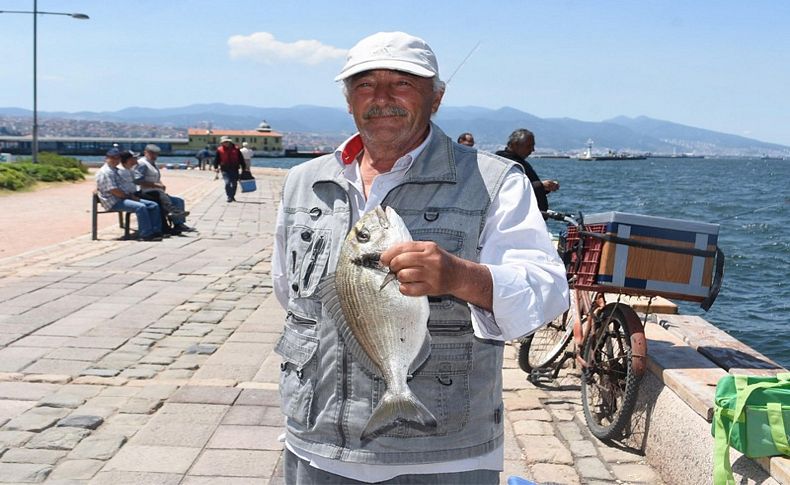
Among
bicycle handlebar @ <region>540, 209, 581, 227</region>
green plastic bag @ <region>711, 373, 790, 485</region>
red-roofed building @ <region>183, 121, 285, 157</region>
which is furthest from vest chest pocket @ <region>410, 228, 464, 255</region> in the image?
red-roofed building @ <region>183, 121, 285, 157</region>

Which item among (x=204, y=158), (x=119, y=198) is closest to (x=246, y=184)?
(x=119, y=198)

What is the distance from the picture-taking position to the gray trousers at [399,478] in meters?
2.16

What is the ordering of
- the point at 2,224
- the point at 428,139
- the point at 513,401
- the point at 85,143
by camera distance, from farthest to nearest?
the point at 85,143, the point at 2,224, the point at 513,401, the point at 428,139

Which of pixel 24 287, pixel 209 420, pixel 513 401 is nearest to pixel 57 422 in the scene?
pixel 209 420

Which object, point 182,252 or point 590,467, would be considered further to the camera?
point 182,252

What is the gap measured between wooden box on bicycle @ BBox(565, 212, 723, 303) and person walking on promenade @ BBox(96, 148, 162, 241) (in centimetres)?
1026

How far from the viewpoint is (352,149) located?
2.47 metres

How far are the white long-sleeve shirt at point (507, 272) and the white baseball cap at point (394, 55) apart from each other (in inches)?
9.0

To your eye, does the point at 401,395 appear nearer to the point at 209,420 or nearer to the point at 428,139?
the point at 428,139

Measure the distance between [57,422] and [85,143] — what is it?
149 m

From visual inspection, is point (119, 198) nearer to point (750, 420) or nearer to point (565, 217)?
point (565, 217)

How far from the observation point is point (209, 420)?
16.8ft

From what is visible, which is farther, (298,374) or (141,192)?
(141,192)

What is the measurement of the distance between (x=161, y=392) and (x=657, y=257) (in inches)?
138
